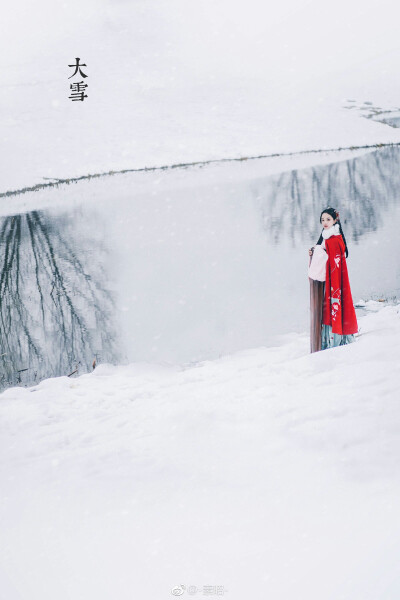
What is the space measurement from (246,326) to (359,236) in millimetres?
6499

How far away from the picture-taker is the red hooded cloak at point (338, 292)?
18.5 feet

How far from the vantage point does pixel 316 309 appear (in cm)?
607

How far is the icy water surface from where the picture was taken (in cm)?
898

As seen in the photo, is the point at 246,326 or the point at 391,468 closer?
the point at 391,468

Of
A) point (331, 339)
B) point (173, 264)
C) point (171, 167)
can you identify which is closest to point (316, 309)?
point (331, 339)

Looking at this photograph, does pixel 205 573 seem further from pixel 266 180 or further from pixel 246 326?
pixel 266 180

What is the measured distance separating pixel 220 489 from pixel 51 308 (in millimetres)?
7555

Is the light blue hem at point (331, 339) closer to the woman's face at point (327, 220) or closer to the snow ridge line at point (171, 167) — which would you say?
the woman's face at point (327, 220)

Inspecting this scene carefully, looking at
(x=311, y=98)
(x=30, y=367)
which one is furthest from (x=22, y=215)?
(x=311, y=98)

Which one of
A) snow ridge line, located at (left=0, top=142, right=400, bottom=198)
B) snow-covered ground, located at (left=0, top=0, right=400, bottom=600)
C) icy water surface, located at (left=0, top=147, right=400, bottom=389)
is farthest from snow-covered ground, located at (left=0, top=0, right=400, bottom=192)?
snow-covered ground, located at (left=0, top=0, right=400, bottom=600)

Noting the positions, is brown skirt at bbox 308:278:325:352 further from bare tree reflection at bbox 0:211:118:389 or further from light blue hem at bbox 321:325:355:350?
bare tree reflection at bbox 0:211:118:389

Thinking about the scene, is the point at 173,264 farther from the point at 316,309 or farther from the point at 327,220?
the point at 327,220

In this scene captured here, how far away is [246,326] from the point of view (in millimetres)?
9320

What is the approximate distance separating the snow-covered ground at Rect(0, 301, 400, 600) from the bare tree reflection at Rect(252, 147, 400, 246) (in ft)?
32.4
